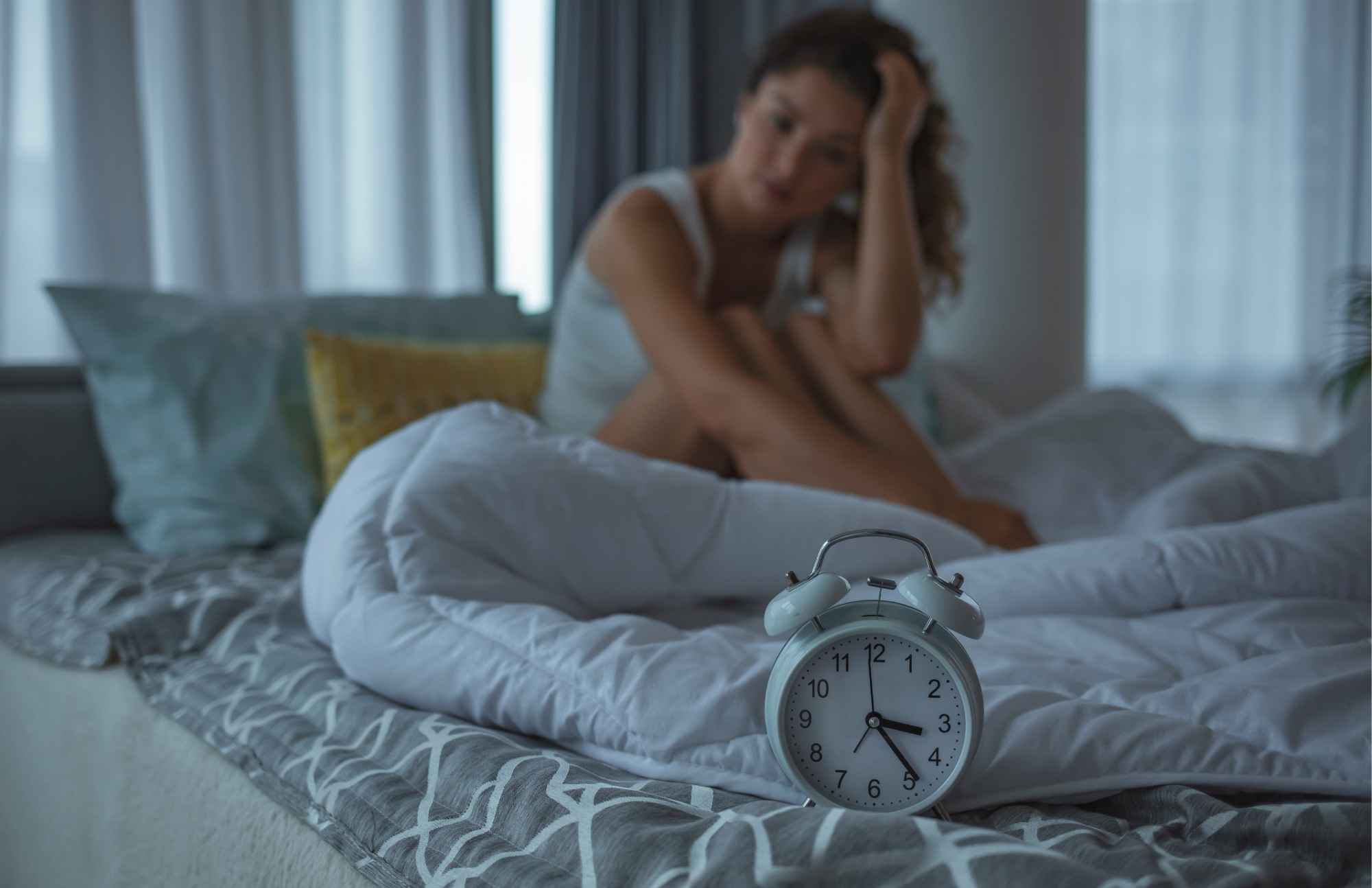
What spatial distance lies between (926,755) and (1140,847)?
0.36 feet

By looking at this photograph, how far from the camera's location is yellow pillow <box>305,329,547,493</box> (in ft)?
5.54

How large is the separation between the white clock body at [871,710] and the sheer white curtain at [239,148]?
7.34ft

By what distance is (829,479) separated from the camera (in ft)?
4.88

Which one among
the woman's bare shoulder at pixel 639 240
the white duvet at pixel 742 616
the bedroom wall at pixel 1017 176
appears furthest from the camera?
the bedroom wall at pixel 1017 176

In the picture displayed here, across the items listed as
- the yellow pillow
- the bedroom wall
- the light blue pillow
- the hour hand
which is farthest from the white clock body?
the bedroom wall

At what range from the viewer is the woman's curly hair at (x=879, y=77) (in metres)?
1.88

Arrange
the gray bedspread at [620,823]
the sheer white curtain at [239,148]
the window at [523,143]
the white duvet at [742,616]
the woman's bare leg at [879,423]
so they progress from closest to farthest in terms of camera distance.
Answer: the gray bedspread at [620,823] → the white duvet at [742,616] → the woman's bare leg at [879,423] → the sheer white curtain at [239,148] → the window at [523,143]

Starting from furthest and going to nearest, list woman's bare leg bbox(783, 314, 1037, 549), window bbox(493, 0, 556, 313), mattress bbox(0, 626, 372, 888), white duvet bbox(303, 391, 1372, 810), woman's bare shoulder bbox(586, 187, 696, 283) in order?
1. window bbox(493, 0, 556, 313)
2. woman's bare shoulder bbox(586, 187, 696, 283)
3. woman's bare leg bbox(783, 314, 1037, 549)
4. mattress bbox(0, 626, 372, 888)
5. white duvet bbox(303, 391, 1372, 810)

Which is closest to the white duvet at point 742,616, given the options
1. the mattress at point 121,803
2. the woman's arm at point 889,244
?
the mattress at point 121,803

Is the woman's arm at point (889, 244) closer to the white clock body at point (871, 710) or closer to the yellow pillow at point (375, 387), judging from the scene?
the yellow pillow at point (375, 387)

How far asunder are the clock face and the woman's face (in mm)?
1393

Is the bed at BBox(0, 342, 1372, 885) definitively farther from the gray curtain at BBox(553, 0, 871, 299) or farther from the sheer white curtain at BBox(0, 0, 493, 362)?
the gray curtain at BBox(553, 0, 871, 299)

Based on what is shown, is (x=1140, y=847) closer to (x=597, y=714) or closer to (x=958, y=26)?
(x=597, y=714)

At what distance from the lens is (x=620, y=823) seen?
585 mm
